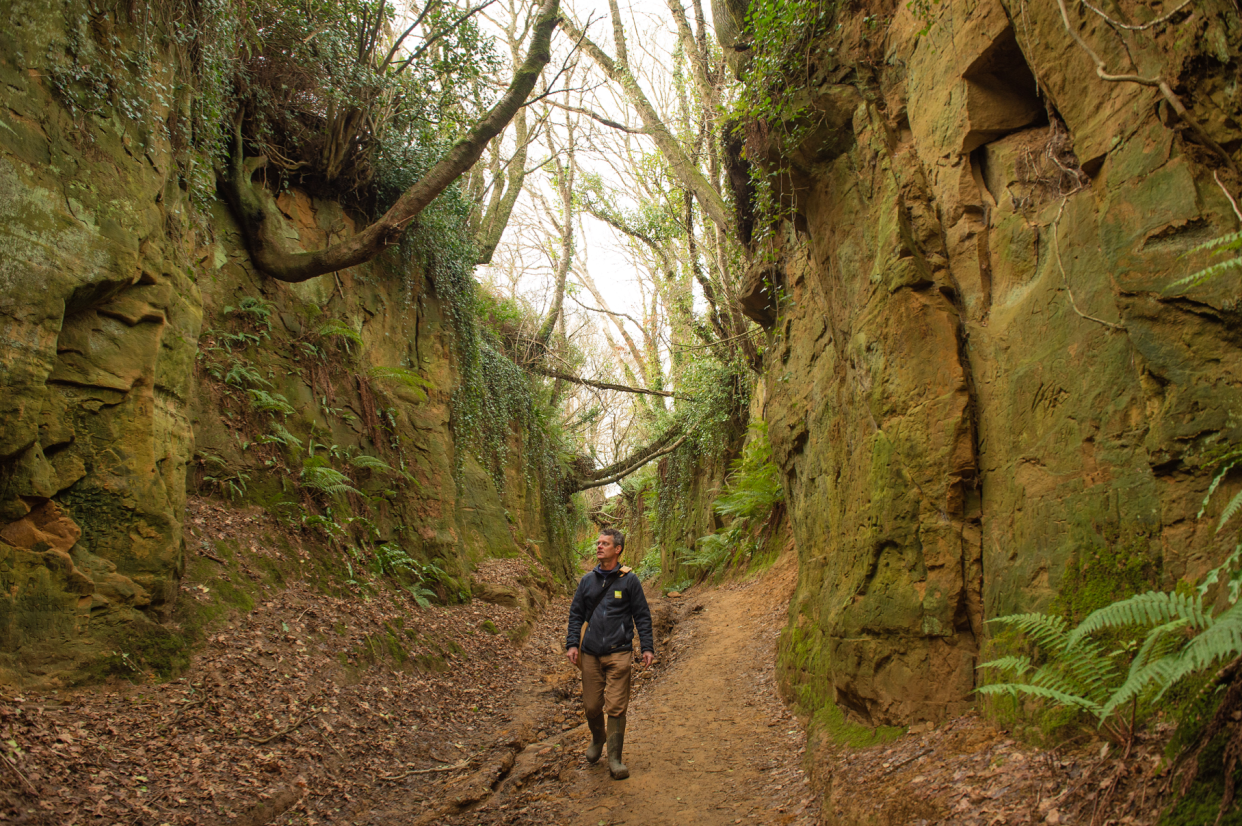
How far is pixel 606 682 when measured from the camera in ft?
17.6

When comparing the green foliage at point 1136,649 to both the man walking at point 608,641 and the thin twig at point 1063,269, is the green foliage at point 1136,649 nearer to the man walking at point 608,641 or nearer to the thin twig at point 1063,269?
the thin twig at point 1063,269

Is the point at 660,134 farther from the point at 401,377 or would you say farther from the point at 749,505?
the point at 749,505

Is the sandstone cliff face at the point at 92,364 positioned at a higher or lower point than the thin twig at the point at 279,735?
higher

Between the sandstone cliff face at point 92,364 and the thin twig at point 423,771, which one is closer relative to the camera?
the sandstone cliff face at point 92,364

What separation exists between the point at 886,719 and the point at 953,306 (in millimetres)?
3029

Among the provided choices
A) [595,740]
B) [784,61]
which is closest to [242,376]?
[595,740]

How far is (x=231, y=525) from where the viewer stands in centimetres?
698

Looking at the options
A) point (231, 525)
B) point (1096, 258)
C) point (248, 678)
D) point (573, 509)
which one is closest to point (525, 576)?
point (231, 525)

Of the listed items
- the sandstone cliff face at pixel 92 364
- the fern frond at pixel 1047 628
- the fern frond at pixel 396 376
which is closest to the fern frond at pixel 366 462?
the sandstone cliff face at pixel 92 364

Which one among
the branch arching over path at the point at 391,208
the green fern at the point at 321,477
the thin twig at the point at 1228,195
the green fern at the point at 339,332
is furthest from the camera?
the green fern at the point at 339,332

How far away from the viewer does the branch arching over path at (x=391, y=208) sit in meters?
9.01

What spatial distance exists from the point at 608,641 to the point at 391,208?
698 cm

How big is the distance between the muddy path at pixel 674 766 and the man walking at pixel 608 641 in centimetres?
32

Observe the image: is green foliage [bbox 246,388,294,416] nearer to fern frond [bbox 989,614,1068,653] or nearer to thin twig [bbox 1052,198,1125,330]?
fern frond [bbox 989,614,1068,653]
